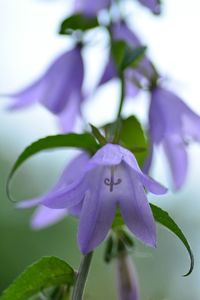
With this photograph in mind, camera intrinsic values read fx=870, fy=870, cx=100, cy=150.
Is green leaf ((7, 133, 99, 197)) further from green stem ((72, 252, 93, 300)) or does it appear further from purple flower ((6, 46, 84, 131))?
purple flower ((6, 46, 84, 131))

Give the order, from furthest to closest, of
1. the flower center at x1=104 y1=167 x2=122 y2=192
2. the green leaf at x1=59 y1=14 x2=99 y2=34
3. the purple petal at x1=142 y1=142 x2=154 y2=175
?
the green leaf at x1=59 y1=14 x2=99 y2=34 → the purple petal at x1=142 y1=142 x2=154 y2=175 → the flower center at x1=104 y1=167 x2=122 y2=192

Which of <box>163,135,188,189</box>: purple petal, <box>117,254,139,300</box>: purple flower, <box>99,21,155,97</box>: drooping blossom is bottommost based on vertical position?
<box>117,254,139,300</box>: purple flower

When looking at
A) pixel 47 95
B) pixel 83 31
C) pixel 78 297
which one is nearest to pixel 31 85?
pixel 47 95

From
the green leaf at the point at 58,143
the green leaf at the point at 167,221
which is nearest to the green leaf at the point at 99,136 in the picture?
the green leaf at the point at 58,143

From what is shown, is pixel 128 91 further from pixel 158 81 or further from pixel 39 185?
pixel 39 185

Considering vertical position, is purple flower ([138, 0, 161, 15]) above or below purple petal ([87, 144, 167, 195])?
above

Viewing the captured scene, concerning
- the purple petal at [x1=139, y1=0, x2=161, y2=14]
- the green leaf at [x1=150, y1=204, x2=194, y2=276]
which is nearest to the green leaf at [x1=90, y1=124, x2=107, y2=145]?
the green leaf at [x1=150, y1=204, x2=194, y2=276]

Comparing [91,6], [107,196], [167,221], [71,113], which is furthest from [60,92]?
[167,221]
